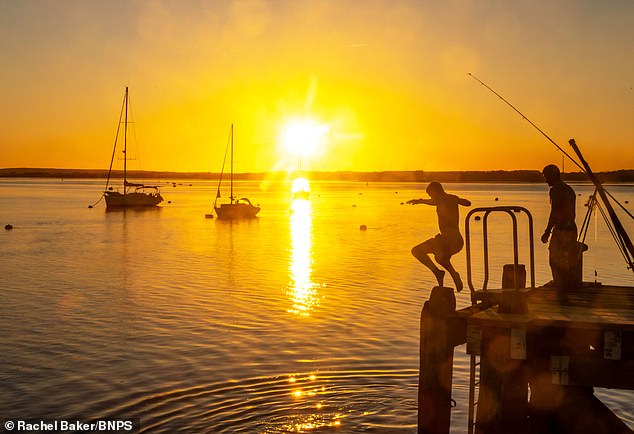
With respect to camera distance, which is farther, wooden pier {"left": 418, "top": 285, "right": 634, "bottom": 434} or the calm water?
Result: the calm water

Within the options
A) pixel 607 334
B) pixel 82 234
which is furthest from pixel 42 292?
pixel 82 234

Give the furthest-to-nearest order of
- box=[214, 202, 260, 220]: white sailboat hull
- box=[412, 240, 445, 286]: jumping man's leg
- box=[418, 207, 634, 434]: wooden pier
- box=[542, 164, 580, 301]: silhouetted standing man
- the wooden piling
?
box=[214, 202, 260, 220]: white sailboat hull
box=[412, 240, 445, 286]: jumping man's leg
box=[542, 164, 580, 301]: silhouetted standing man
the wooden piling
box=[418, 207, 634, 434]: wooden pier

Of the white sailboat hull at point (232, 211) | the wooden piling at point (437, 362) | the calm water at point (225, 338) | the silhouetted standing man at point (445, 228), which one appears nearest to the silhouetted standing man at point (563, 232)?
the silhouetted standing man at point (445, 228)

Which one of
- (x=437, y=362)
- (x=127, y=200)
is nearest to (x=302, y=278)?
(x=437, y=362)

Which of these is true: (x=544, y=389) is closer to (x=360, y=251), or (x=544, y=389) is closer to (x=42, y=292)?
(x=42, y=292)

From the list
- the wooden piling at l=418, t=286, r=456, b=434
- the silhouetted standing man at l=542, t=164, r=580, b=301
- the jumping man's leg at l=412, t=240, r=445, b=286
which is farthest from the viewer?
the jumping man's leg at l=412, t=240, r=445, b=286

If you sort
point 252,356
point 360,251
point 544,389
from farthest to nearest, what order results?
1. point 360,251
2. point 252,356
3. point 544,389

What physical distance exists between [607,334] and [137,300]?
677 inches

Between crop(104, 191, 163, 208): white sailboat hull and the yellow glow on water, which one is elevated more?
crop(104, 191, 163, 208): white sailboat hull

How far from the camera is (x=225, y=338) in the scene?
17219 mm

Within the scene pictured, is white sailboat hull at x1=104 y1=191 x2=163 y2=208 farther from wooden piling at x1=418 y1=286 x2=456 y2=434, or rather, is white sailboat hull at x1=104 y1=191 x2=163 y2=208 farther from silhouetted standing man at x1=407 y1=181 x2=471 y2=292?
wooden piling at x1=418 y1=286 x2=456 y2=434

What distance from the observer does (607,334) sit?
8375 mm

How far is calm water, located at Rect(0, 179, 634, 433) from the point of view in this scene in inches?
480

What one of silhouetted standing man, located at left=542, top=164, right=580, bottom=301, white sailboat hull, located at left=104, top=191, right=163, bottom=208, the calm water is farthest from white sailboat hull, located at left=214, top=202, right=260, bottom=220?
silhouetted standing man, located at left=542, top=164, right=580, bottom=301
